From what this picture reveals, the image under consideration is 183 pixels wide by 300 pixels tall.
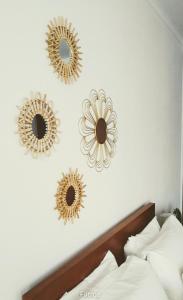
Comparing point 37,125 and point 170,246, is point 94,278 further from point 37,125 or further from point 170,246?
point 37,125

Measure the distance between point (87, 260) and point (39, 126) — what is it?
25.4 inches

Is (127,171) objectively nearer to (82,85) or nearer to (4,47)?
(82,85)

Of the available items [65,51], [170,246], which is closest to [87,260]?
[170,246]

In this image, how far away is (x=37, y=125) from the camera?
1.06 metres

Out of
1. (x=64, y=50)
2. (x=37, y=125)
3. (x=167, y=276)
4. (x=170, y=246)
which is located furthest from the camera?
(x=170, y=246)

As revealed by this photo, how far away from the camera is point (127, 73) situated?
1848mm

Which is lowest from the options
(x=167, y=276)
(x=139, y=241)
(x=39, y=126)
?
(x=167, y=276)

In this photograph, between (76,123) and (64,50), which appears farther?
(76,123)

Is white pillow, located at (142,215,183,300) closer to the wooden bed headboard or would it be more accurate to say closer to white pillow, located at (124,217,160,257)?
white pillow, located at (124,217,160,257)

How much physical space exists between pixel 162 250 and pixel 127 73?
1072 mm

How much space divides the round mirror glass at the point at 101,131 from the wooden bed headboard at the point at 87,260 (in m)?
0.50

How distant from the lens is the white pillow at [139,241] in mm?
1619

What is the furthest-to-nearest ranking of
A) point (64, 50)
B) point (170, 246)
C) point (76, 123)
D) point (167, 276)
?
point (170, 246) → point (167, 276) → point (76, 123) → point (64, 50)

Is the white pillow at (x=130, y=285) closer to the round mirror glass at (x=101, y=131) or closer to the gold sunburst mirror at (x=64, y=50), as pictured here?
the round mirror glass at (x=101, y=131)
